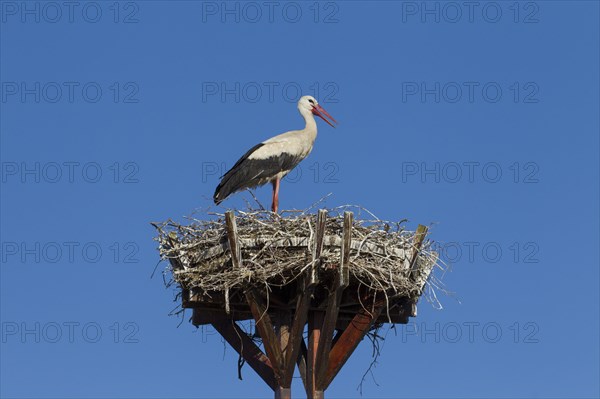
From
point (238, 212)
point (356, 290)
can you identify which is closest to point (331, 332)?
point (356, 290)

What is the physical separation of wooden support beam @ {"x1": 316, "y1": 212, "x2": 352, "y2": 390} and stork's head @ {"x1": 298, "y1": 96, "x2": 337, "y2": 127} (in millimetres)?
4974

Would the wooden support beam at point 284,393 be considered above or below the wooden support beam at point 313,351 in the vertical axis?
below

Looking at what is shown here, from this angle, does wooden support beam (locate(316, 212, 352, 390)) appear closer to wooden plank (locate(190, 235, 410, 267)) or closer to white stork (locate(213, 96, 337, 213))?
wooden plank (locate(190, 235, 410, 267))

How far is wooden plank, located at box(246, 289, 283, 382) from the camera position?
41.4ft

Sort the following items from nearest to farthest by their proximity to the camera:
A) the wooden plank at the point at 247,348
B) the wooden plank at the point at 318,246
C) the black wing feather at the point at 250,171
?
the wooden plank at the point at 318,246 < the wooden plank at the point at 247,348 < the black wing feather at the point at 250,171

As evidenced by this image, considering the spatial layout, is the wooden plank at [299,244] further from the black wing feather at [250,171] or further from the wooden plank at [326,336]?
the black wing feather at [250,171]

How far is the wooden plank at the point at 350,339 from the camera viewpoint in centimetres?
1286

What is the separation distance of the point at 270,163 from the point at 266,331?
369 centimetres

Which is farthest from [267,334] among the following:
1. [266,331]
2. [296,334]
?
[296,334]

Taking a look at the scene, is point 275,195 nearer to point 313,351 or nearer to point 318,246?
point 313,351

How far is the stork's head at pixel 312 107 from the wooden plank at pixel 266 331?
504 cm

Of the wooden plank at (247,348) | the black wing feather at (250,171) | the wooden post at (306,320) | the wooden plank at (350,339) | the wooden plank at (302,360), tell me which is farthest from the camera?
the black wing feather at (250,171)

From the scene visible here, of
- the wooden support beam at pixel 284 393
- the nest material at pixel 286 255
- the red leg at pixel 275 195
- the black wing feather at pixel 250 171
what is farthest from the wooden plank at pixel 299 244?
the red leg at pixel 275 195

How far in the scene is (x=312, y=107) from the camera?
1730 cm
